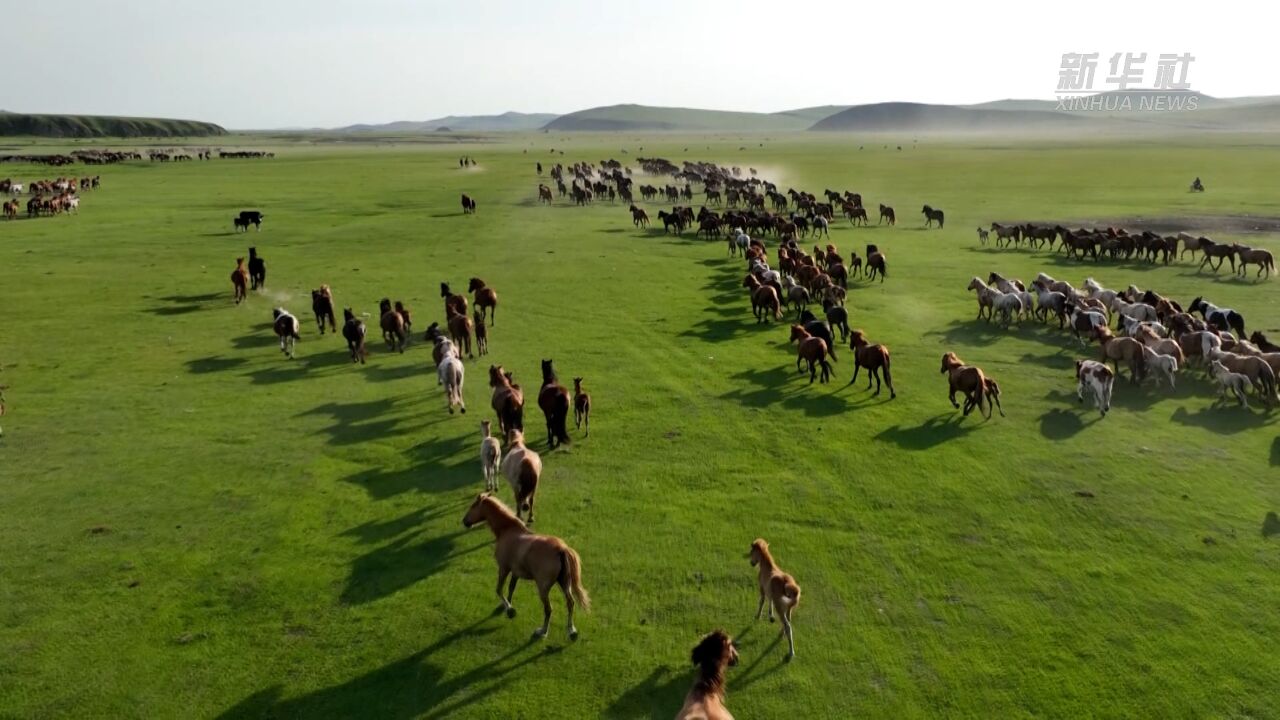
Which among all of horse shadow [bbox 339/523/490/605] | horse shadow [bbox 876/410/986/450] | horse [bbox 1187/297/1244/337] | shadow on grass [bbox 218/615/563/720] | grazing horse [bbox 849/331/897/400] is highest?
horse [bbox 1187/297/1244/337]

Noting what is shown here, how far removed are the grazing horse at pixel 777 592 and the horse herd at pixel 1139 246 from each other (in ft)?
83.5

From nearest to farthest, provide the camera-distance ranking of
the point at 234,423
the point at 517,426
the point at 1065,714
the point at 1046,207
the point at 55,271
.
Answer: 1. the point at 1065,714
2. the point at 517,426
3. the point at 234,423
4. the point at 55,271
5. the point at 1046,207

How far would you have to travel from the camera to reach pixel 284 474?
11680 mm

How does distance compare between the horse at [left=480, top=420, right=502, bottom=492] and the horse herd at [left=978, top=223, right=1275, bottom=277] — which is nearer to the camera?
the horse at [left=480, top=420, right=502, bottom=492]

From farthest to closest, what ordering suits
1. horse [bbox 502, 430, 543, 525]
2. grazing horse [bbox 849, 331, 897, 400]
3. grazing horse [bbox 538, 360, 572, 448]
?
grazing horse [bbox 849, 331, 897, 400] < grazing horse [bbox 538, 360, 572, 448] < horse [bbox 502, 430, 543, 525]

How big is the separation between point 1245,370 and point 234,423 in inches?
754

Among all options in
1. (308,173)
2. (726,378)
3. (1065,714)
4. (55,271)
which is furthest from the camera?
(308,173)

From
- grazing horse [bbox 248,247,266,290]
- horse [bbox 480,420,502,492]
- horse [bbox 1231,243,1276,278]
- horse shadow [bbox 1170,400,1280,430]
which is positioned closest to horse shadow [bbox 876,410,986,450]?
horse shadow [bbox 1170,400,1280,430]

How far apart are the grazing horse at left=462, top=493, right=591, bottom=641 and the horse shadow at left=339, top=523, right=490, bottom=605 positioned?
45.0 inches

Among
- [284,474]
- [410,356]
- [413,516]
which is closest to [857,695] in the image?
[413,516]

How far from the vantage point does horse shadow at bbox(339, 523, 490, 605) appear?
28.8 ft

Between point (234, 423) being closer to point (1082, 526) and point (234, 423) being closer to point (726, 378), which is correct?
point (726, 378)

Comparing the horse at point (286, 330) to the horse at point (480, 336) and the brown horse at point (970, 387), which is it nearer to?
the horse at point (480, 336)

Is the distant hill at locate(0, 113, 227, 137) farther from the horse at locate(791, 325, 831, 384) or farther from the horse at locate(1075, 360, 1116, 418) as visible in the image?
the horse at locate(1075, 360, 1116, 418)
